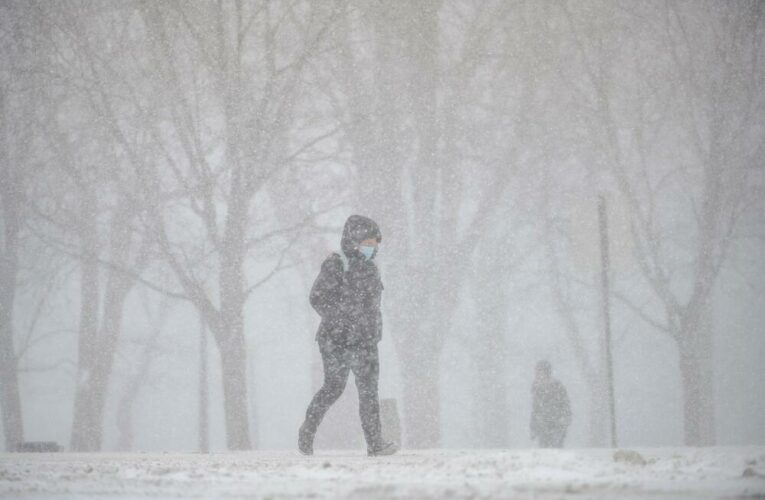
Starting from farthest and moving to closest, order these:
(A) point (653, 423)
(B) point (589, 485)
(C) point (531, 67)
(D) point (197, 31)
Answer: (A) point (653, 423) → (C) point (531, 67) → (D) point (197, 31) → (B) point (589, 485)

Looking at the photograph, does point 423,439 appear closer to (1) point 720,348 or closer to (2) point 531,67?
(2) point 531,67

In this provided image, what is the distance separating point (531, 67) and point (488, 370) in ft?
38.6

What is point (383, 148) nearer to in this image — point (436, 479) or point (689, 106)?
point (689, 106)

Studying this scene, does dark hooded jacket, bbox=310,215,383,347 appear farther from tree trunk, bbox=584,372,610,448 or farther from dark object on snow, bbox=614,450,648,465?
tree trunk, bbox=584,372,610,448

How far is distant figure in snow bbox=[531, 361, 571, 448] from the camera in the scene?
13383mm

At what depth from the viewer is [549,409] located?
43.9 feet

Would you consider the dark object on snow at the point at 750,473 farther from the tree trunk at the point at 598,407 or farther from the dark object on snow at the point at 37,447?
the tree trunk at the point at 598,407

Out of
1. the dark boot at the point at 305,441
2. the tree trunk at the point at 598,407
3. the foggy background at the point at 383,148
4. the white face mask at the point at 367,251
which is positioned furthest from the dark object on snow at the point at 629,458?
the tree trunk at the point at 598,407

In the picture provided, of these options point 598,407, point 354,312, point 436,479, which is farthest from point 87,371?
point 436,479

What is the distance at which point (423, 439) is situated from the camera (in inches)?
650

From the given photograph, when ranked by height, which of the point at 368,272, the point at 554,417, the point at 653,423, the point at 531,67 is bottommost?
the point at 653,423

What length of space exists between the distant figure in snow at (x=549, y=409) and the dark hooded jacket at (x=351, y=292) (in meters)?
7.11

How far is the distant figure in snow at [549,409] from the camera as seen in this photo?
43.9 feet

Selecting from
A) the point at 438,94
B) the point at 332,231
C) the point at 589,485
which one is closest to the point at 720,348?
the point at 438,94
